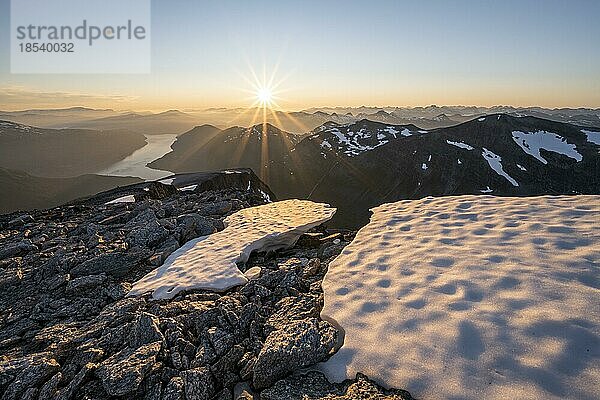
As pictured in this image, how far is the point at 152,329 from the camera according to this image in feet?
24.6

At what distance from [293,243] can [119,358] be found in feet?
27.5

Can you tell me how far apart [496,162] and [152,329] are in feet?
382

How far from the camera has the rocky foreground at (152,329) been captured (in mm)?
6184

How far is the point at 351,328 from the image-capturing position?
7.08 m

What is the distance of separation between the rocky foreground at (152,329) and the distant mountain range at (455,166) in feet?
243

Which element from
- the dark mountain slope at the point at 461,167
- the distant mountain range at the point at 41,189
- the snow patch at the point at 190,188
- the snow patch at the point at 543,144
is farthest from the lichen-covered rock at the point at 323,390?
the distant mountain range at the point at 41,189

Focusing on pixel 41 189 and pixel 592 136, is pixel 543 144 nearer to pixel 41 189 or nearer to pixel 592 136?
pixel 592 136

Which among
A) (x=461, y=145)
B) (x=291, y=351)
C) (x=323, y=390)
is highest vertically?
(x=461, y=145)

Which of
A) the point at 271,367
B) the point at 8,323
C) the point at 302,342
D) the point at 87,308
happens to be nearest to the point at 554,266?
the point at 302,342

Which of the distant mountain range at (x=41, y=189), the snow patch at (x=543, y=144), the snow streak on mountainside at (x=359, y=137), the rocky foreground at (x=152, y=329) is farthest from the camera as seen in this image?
the distant mountain range at (x=41, y=189)

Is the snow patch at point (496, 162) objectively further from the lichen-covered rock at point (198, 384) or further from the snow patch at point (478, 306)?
the lichen-covered rock at point (198, 384)

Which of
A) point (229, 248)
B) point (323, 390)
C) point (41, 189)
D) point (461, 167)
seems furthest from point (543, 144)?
point (41, 189)

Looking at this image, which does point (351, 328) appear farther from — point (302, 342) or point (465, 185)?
point (465, 185)

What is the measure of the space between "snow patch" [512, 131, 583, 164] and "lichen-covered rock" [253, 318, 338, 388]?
387 ft
